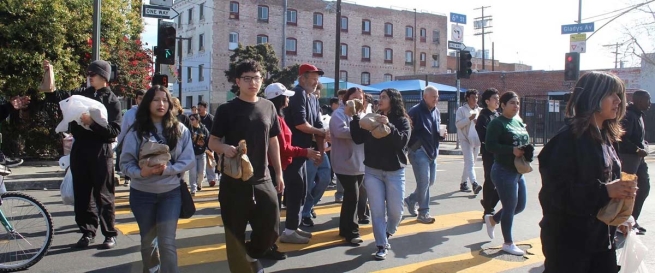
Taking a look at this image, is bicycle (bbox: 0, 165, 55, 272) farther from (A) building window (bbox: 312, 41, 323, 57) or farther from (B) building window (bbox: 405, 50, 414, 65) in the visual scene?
(B) building window (bbox: 405, 50, 414, 65)

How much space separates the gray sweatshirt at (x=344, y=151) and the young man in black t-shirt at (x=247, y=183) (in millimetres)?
1756

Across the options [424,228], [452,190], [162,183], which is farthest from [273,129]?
[452,190]

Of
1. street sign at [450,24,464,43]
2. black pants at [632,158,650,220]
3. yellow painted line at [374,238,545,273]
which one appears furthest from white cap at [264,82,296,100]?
street sign at [450,24,464,43]

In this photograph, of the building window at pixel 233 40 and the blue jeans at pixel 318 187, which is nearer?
the blue jeans at pixel 318 187

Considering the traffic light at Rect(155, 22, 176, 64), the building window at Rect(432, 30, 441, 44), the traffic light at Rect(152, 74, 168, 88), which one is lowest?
the traffic light at Rect(152, 74, 168, 88)

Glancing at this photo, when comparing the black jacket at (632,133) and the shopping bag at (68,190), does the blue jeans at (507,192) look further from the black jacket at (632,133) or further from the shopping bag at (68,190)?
the shopping bag at (68,190)

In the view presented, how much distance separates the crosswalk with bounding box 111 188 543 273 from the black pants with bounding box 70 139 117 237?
2.62 feet

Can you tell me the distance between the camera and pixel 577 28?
21375 mm

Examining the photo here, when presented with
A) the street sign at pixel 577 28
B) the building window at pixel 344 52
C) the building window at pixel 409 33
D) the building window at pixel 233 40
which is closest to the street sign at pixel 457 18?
the street sign at pixel 577 28

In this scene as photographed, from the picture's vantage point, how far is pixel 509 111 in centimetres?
610

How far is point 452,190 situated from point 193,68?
150 ft

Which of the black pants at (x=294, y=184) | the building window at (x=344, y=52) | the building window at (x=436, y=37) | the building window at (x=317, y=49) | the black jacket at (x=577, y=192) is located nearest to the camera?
the black jacket at (x=577, y=192)

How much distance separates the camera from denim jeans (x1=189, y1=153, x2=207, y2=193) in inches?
386

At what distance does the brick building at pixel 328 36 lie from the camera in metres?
50.5
